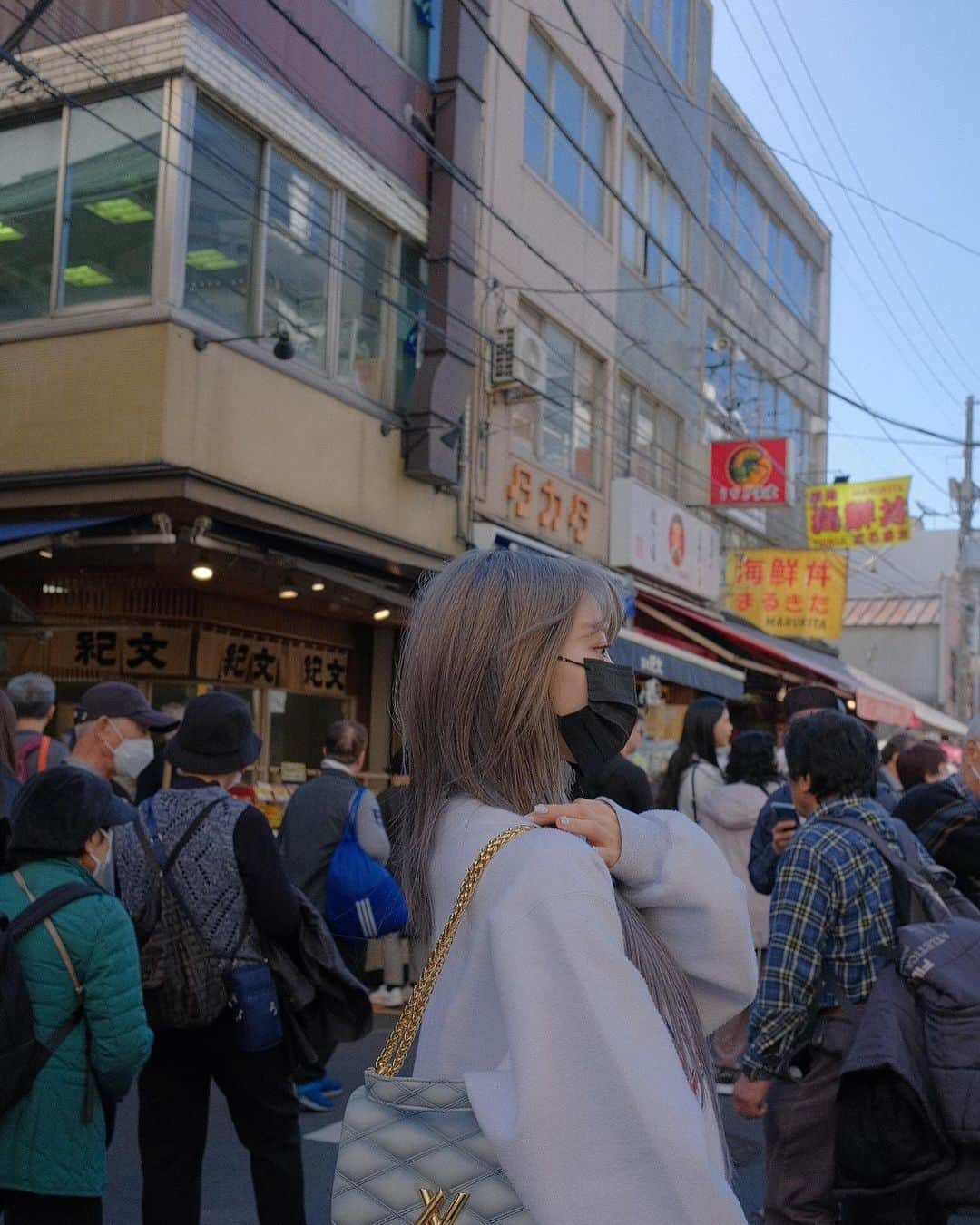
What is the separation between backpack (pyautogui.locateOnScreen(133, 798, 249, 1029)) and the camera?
376cm

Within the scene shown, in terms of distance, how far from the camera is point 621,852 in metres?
1.71

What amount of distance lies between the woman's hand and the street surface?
354 cm

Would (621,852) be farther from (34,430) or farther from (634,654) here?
(634,654)

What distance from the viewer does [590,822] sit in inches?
65.8

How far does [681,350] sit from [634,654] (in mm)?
7592

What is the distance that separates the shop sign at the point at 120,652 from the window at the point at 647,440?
774 centimetres

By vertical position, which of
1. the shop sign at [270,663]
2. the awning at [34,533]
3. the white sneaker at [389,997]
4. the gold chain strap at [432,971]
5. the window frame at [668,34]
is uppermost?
the window frame at [668,34]

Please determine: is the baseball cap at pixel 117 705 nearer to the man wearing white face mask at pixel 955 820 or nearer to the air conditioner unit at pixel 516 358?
the man wearing white face mask at pixel 955 820

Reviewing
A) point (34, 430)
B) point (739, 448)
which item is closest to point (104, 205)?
point (34, 430)

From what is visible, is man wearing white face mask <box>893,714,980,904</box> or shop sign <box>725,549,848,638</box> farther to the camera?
shop sign <box>725,549,848,638</box>

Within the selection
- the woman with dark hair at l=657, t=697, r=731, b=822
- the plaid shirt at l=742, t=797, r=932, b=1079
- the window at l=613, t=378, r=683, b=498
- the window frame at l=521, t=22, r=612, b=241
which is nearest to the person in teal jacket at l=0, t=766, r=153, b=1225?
the plaid shirt at l=742, t=797, r=932, b=1079

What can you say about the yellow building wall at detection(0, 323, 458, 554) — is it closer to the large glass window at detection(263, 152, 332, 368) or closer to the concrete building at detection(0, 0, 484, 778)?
the concrete building at detection(0, 0, 484, 778)

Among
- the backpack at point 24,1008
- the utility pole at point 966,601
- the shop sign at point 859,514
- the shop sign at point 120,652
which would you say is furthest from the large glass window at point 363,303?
the utility pole at point 966,601

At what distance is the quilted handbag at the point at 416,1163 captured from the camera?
1.51 m
